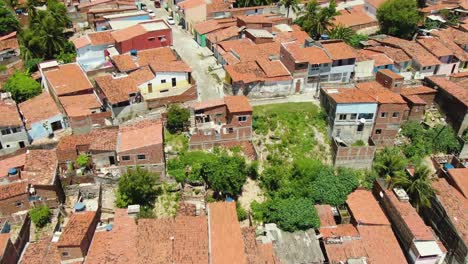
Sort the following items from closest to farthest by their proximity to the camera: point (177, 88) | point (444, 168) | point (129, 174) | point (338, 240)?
1. point (338, 240)
2. point (129, 174)
3. point (444, 168)
4. point (177, 88)

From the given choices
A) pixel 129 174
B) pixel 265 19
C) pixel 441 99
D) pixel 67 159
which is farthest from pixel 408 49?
pixel 67 159

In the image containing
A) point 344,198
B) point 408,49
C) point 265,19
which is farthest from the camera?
point 265,19

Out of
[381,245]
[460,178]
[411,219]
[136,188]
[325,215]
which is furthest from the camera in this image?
[460,178]

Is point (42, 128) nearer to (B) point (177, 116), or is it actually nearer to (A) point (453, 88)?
(B) point (177, 116)

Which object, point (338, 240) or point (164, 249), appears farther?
point (338, 240)

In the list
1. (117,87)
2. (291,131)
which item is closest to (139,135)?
(117,87)

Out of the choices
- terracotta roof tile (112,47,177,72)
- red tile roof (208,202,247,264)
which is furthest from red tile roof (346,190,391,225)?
terracotta roof tile (112,47,177,72)

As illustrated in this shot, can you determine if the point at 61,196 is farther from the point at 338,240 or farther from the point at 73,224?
the point at 338,240
